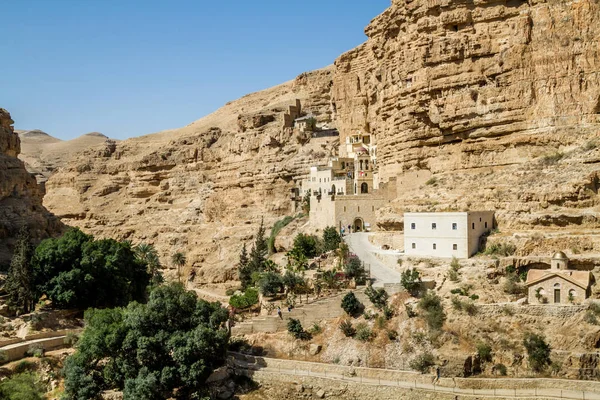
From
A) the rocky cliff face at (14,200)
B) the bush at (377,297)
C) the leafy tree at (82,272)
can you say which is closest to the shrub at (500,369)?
the bush at (377,297)

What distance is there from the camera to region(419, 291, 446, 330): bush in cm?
2709

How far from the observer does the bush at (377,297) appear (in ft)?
96.3

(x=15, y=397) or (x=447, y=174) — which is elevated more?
(x=447, y=174)

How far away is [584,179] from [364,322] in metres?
12.7

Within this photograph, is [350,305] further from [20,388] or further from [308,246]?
[20,388]

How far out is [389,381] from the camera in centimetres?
2523

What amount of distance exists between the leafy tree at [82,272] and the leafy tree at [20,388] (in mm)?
8232

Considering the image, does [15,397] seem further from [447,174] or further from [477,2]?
[477,2]

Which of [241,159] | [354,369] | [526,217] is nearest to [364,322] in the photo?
[354,369]

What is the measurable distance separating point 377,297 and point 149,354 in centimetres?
1059

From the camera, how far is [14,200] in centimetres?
4406

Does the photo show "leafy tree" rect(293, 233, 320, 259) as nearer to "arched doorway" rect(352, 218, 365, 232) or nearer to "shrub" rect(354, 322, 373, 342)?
"arched doorway" rect(352, 218, 365, 232)

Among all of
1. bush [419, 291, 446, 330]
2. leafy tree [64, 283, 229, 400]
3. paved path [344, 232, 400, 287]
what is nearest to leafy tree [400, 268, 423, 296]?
bush [419, 291, 446, 330]

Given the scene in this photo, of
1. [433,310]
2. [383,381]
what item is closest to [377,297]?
[433,310]
